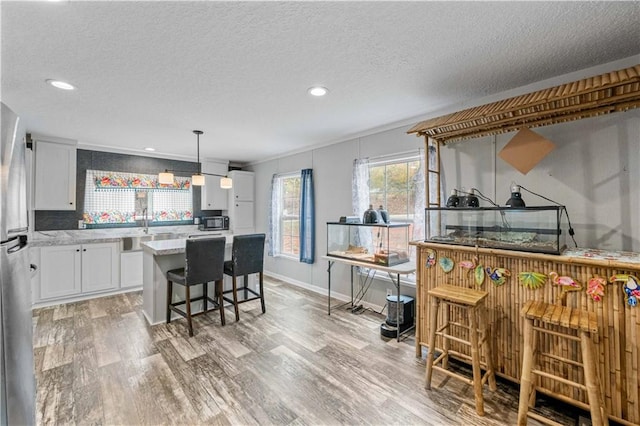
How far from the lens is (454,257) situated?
7.57 ft

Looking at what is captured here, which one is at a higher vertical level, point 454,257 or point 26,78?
point 26,78

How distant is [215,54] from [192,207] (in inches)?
171

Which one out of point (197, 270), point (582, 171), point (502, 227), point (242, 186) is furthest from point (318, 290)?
point (582, 171)

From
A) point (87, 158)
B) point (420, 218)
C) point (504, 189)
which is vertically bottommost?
point (420, 218)

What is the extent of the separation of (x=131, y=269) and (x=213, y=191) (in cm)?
200

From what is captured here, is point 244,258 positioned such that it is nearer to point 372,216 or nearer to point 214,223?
point 372,216

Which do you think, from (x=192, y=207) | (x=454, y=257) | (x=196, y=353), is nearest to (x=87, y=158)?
(x=192, y=207)

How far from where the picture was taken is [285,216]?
5238mm

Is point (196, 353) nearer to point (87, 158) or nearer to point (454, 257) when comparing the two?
point (454, 257)

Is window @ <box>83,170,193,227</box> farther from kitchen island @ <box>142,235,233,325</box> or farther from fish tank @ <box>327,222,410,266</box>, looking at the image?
fish tank @ <box>327,222,410,266</box>

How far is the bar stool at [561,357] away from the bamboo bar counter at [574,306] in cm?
7

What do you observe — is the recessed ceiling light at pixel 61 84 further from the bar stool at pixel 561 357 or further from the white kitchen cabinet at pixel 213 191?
the bar stool at pixel 561 357

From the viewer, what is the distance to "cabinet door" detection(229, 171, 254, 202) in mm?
5633

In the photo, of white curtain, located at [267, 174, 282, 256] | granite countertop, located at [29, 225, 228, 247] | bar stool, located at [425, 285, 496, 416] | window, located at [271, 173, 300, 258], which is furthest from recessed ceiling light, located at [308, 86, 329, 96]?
granite countertop, located at [29, 225, 228, 247]
